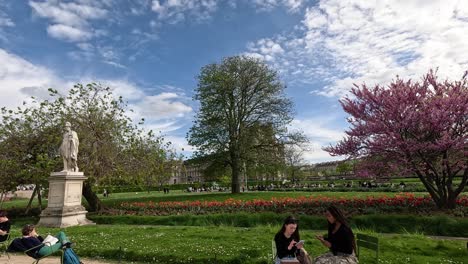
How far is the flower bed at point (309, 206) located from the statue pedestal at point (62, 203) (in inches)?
129

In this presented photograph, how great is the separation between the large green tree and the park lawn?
1897 centimetres

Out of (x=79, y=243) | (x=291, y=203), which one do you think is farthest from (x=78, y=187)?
(x=291, y=203)

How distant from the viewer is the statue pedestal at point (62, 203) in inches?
541

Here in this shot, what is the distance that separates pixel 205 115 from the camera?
29.9 meters

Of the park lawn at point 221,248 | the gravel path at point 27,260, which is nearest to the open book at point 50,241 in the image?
the park lawn at point 221,248

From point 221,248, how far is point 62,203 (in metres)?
8.99

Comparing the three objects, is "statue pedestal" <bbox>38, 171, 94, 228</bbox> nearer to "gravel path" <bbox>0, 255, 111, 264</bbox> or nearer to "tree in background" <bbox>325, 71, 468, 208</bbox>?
"gravel path" <bbox>0, 255, 111, 264</bbox>

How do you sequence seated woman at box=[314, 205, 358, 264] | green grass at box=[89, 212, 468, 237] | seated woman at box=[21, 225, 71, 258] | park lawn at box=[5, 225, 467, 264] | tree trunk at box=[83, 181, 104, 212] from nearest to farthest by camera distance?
seated woman at box=[314, 205, 358, 264] < seated woman at box=[21, 225, 71, 258] < park lawn at box=[5, 225, 467, 264] < green grass at box=[89, 212, 468, 237] < tree trunk at box=[83, 181, 104, 212]

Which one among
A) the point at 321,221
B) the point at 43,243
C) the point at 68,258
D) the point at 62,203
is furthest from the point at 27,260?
the point at 321,221

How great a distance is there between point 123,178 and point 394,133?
48.9 feet

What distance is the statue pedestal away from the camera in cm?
1374

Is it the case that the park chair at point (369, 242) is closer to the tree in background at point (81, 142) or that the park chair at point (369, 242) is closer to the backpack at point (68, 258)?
the backpack at point (68, 258)

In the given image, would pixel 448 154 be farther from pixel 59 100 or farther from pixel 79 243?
pixel 59 100

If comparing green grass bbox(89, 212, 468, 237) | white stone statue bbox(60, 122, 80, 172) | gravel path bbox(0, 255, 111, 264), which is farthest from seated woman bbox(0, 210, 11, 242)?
green grass bbox(89, 212, 468, 237)
